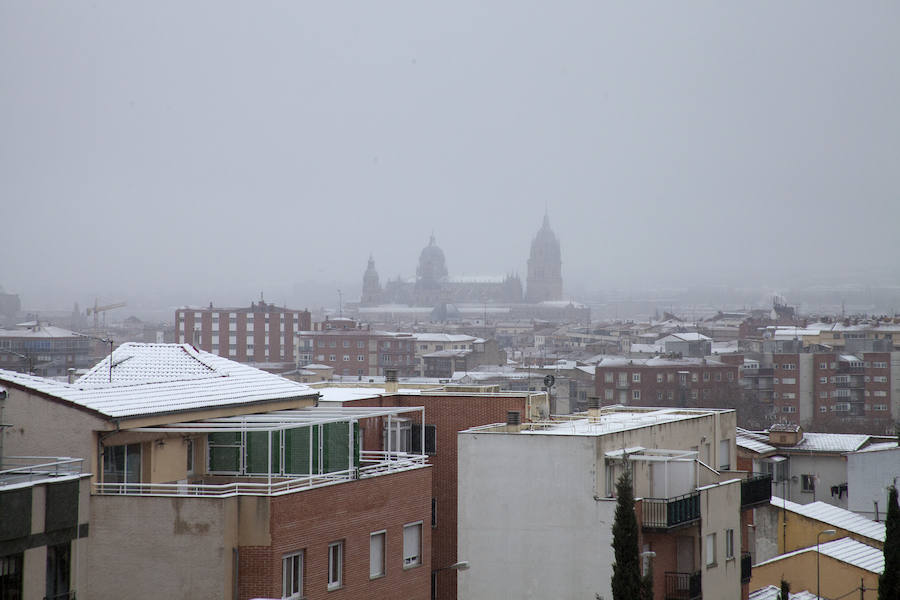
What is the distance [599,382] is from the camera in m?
81.1

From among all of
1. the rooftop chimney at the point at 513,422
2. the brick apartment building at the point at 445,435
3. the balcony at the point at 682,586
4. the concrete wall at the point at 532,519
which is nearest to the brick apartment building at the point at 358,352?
the brick apartment building at the point at 445,435

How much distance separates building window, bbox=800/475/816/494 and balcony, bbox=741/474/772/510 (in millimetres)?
11280

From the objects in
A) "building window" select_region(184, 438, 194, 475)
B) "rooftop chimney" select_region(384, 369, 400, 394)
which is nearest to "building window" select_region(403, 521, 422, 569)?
"building window" select_region(184, 438, 194, 475)

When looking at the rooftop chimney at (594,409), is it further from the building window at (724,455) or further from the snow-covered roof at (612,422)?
the building window at (724,455)

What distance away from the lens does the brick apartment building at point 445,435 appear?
17109 millimetres

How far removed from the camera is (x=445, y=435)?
17453mm

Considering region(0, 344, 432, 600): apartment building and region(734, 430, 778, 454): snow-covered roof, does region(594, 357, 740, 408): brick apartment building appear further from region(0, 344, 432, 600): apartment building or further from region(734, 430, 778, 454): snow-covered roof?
region(0, 344, 432, 600): apartment building

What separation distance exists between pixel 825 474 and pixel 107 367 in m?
21.3

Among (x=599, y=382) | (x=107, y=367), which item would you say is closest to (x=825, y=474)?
(x=107, y=367)

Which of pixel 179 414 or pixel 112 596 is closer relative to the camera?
pixel 112 596

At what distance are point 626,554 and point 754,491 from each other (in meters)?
6.83

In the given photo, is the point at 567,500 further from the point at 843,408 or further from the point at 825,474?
the point at 843,408

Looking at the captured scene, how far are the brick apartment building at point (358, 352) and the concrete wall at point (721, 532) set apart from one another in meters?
95.6

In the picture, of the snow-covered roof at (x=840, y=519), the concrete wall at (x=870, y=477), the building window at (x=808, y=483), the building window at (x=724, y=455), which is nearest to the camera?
the building window at (x=724, y=455)
